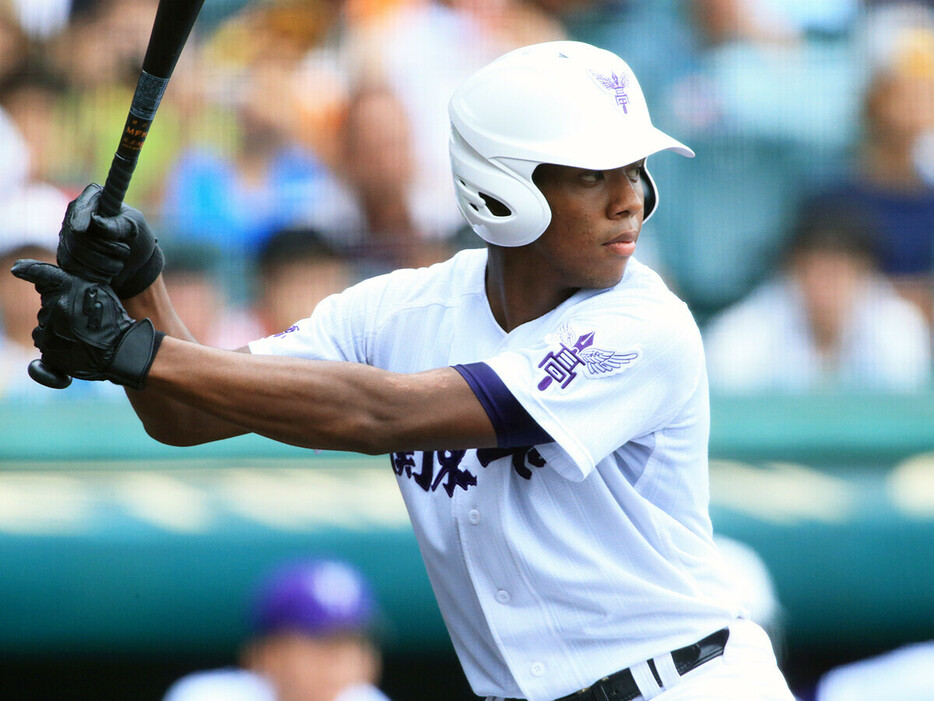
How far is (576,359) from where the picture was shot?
6.38ft

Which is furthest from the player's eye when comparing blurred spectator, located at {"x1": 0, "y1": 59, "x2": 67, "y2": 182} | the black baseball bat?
blurred spectator, located at {"x1": 0, "y1": 59, "x2": 67, "y2": 182}

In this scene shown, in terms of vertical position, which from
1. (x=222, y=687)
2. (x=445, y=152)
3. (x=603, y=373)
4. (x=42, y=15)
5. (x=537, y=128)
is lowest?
(x=222, y=687)

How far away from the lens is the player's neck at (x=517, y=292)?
85.3 inches

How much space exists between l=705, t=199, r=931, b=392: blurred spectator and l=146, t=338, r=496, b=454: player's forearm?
2.22 m

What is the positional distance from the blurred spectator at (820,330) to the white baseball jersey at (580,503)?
1.86m

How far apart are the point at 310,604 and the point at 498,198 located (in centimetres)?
188

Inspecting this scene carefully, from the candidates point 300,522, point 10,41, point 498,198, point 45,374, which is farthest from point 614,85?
point 10,41

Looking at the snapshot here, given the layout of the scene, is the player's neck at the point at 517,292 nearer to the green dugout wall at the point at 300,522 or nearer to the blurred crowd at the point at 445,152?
the green dugout wall at the point at 300,522

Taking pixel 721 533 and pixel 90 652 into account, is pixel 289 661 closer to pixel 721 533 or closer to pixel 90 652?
pixel 90 652

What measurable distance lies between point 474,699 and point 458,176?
2216mm

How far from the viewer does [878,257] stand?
403cm

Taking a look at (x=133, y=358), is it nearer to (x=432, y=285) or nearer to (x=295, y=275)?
(x=432, y=285)

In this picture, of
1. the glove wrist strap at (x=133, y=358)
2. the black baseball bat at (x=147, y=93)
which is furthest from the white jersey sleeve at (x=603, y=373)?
the black baseball bat at (x=147, y=93)

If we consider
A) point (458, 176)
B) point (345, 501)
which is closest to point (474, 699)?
point (345, 501)
